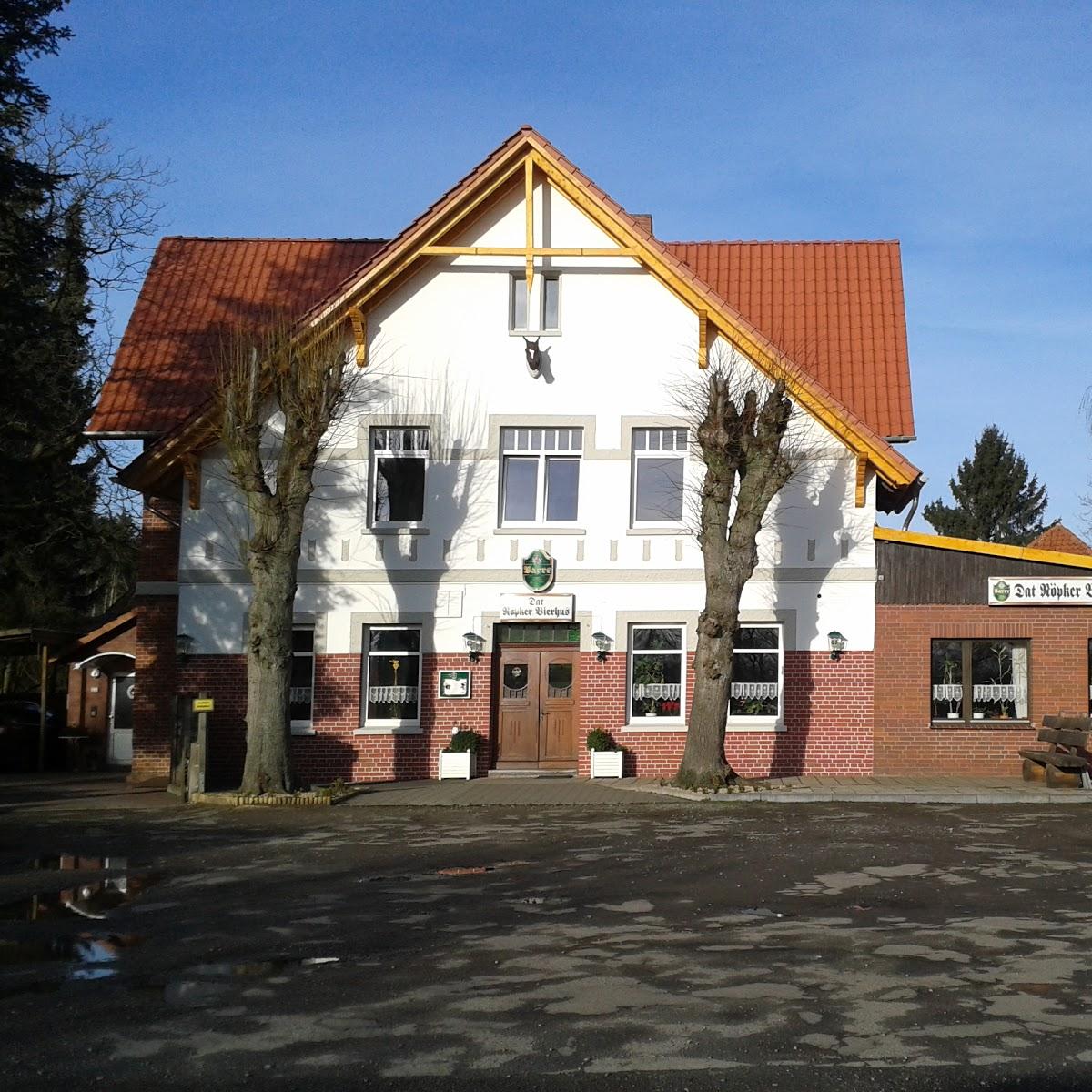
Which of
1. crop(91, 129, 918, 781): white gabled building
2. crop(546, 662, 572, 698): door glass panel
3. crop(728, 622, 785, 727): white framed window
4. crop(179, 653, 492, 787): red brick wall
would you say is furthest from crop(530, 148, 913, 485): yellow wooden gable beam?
crop(179, 653, 492, 787): red brick wall

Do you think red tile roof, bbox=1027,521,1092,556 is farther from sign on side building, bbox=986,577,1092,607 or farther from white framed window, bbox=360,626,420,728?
white framed window, bbox=360,626,420,728

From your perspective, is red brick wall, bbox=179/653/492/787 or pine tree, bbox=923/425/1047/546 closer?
red brick wall, bbox=179/653/492/787

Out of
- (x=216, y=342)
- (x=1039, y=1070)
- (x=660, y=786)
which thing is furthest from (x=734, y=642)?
(x=1039, y=1070)

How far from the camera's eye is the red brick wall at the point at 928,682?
73.1 ft

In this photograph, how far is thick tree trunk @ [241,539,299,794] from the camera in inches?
775

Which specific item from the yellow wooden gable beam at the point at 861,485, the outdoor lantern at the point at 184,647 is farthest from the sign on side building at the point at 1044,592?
the outdoor lantern at the point at 184,647

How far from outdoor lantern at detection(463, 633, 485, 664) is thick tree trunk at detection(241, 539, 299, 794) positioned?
3.56 meters

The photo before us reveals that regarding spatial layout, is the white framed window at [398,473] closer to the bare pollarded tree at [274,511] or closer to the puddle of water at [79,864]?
the bare pollarded tree at [274,511]

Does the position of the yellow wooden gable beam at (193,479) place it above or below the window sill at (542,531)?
above

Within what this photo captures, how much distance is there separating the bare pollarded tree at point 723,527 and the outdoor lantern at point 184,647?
27.0ft

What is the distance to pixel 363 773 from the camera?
2277 centimetres

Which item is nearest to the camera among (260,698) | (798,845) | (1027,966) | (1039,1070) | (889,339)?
(1039,1070)

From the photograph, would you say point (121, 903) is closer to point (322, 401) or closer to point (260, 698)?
point (260, 698)

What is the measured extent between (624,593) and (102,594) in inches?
1035
